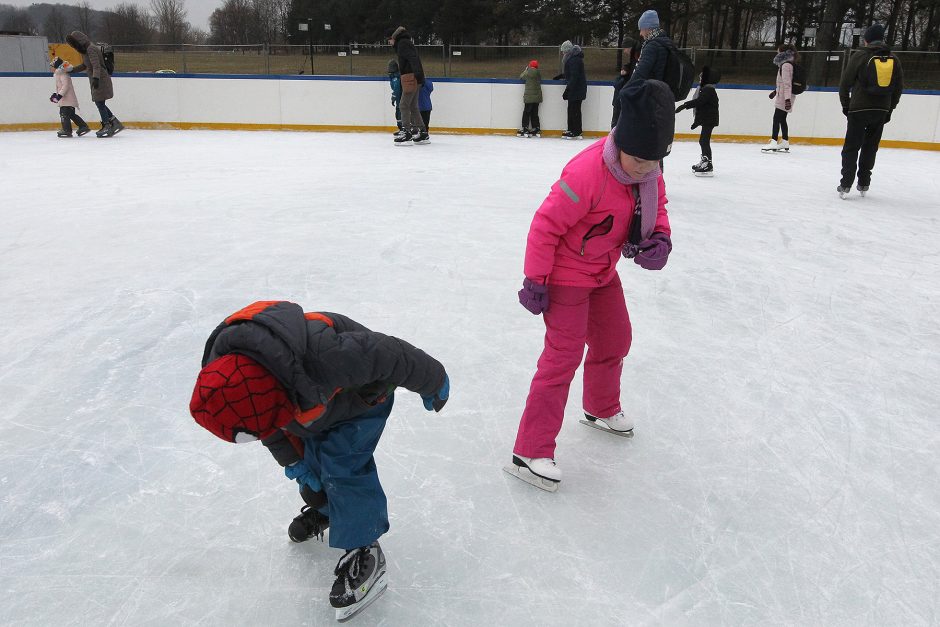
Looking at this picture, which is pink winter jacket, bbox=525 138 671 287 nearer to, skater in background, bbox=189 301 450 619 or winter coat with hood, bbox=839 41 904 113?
skater in background, bbox=189 301 450 619

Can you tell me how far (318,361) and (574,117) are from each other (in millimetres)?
10463

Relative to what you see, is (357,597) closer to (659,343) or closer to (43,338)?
(659,343)

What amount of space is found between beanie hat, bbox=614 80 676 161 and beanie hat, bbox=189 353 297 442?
1.09 metres

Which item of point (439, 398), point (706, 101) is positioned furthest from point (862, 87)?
point (439, 398)

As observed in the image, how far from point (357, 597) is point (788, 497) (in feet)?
4.27

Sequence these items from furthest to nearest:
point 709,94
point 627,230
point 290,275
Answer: point 709,94, point 290,275, point 627,230

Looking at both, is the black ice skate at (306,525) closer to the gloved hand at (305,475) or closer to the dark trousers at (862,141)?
the gloved hand at (305,475)

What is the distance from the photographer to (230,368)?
124 cm

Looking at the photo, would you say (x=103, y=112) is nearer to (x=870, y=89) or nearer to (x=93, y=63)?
(x=93, y=63)

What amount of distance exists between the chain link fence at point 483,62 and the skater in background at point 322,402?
10.8 metres

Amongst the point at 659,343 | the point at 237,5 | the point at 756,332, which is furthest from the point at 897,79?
the point at 237,5

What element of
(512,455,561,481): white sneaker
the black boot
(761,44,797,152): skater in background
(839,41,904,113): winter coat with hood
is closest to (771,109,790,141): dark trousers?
(761,44,797,152): skater in background

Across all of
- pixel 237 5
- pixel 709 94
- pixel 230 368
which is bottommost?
pixel 230 368

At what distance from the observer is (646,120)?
5.90ft
